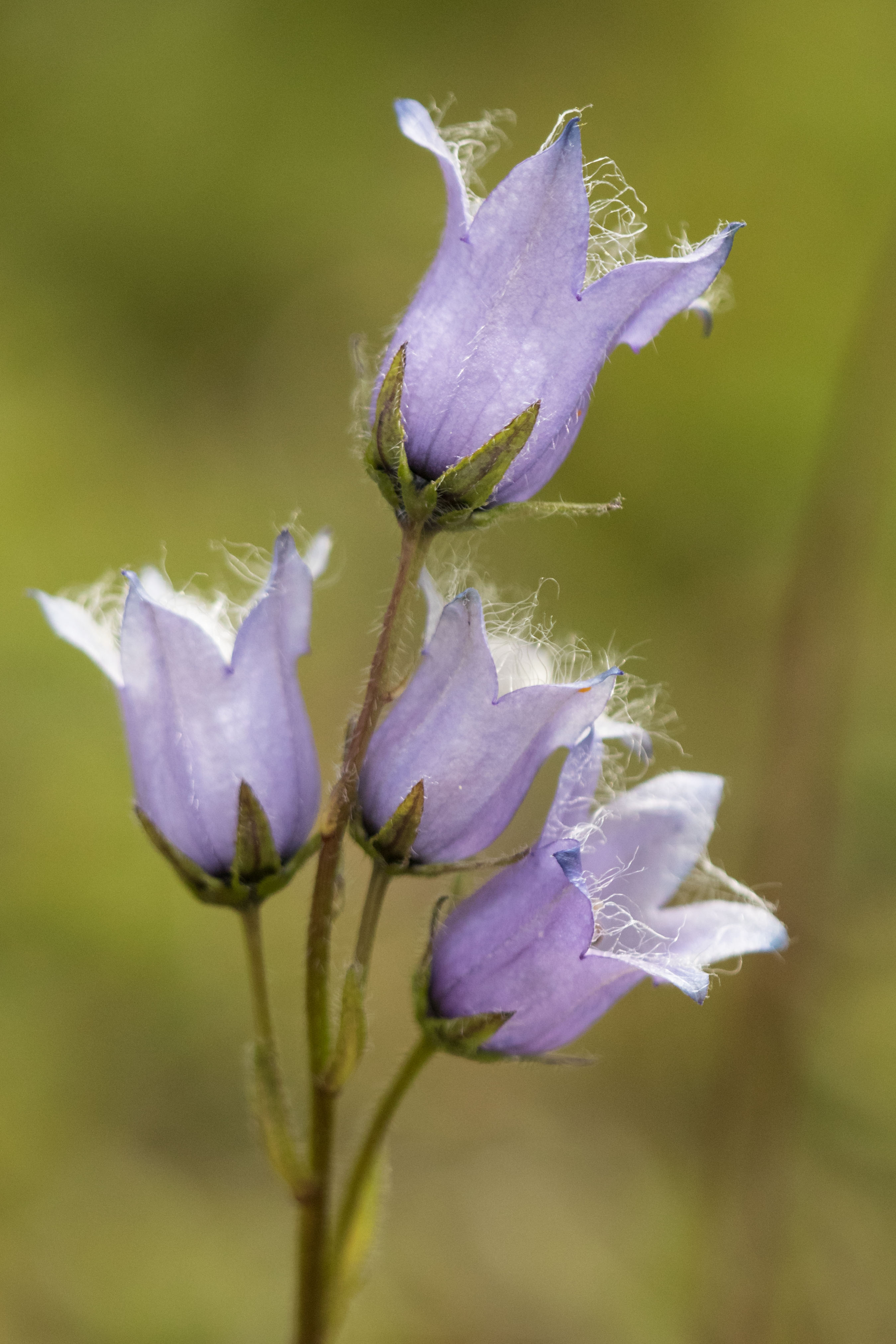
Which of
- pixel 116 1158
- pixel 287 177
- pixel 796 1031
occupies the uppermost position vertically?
pixel 287 177

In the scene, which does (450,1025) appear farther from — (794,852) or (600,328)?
(794,852)

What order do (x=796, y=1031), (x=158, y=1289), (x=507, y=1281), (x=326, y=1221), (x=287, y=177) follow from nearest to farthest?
(x=326, y=1221), (x=796, y=1031), (x=158, y=1289), (x=507, y=1281), (x=287, y=177)

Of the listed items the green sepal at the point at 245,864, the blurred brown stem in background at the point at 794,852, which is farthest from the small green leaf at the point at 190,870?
the blurred brown stem in background at the point at 794,852

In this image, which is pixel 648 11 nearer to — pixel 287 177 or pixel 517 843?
pixel 287 177

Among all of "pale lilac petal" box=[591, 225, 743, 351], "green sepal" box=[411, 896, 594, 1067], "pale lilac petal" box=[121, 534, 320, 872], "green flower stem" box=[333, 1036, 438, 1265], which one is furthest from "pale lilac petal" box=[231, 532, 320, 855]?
"pale lilac petal" box=[591, 225, 743, 351]

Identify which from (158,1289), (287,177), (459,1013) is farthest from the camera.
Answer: (287,177)

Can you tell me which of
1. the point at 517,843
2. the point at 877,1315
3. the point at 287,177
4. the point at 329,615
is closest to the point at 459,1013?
the point at 877,1315

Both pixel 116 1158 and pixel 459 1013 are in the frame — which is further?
pixel 116 1158

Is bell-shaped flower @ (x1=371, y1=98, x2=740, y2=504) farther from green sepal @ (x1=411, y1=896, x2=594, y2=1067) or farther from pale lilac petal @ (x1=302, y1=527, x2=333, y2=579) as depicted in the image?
green sepal @ (x1=411, y1=896, x2=594, y2=1067)
